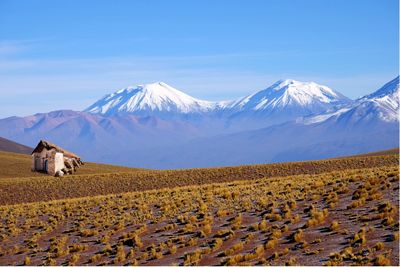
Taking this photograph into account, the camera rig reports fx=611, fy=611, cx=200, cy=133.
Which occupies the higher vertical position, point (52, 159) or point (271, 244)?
point (52, 159)

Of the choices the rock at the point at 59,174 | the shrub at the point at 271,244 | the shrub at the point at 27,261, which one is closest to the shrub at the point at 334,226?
the shrub at the point at 271,244

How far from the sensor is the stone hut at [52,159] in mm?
66594

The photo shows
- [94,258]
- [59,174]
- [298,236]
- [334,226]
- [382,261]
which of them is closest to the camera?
[382,261]

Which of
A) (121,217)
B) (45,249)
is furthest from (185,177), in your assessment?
(45,249)

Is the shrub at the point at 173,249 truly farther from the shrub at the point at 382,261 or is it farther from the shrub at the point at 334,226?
the shrub at the point at 382,261

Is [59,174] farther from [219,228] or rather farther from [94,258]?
[94,258]

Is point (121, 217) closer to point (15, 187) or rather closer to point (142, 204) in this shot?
point (142, 204)

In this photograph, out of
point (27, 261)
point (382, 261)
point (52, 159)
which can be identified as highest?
point (52, 159)

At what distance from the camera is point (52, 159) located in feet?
224

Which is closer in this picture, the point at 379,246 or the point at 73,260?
the point at 379,246

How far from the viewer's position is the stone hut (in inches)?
2622

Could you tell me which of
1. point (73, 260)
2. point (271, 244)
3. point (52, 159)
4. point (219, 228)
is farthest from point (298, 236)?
point (52, 159)

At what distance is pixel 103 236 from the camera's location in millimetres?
34875

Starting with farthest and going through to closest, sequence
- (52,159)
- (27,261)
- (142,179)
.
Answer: (52,159) < (142,179) < (27,261)
